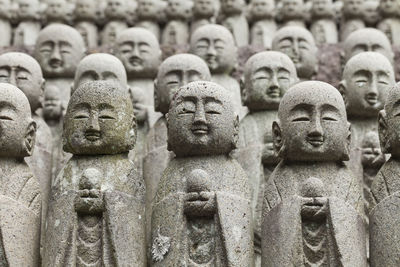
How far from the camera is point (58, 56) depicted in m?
11.5

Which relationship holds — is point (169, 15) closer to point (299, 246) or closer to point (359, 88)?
point (359, 88)

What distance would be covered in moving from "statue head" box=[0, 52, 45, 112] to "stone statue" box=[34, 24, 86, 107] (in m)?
1.49

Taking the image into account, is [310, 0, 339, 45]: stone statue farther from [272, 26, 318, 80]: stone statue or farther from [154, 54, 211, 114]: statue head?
[154, 54, 211, 114]: statue head

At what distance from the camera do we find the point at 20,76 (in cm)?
986

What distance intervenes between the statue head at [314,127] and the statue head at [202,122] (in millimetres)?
481

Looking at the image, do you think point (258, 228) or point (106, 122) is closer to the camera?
point (106, 122)

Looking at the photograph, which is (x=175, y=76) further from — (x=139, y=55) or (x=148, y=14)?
(x=148, y=14)

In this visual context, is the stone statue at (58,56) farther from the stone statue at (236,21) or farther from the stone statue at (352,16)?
the stone statue at (352,16)

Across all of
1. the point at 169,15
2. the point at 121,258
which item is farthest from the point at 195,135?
the point at 169,15

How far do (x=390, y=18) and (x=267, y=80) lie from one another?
14.1 ft

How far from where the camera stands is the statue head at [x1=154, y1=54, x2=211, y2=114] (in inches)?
388

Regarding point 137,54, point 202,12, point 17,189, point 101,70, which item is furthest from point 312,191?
point 202,12

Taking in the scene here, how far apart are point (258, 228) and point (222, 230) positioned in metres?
1.28

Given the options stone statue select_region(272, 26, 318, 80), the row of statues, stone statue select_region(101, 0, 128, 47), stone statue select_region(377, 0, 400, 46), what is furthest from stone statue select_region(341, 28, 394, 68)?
stone statue select_region(101, 0, 128, 47)
